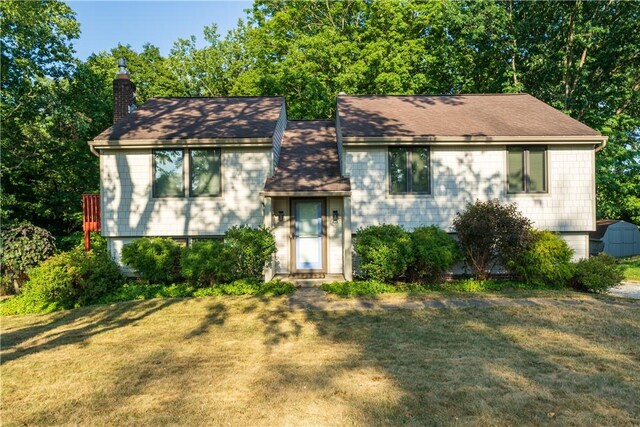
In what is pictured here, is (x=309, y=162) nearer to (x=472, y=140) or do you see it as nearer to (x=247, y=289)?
(x=247, y=289)

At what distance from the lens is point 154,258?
9.82 meters

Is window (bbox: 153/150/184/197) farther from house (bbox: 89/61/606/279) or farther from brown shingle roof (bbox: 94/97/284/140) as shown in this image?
brown shingle roof (bbox: 94/97/284/140)

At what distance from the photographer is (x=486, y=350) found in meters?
5.41

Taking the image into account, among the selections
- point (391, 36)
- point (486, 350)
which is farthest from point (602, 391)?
point (391, 36)

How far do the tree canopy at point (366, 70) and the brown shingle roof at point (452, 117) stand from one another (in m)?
5.81

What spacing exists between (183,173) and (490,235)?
29.5ft

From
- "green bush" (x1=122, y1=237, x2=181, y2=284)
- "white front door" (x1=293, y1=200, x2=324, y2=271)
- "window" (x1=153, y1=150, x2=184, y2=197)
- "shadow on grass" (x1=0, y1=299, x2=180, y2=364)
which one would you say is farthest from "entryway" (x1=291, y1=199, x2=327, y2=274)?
"shadow on grass" (x1=0, y1=299, x2=180, y2=364)

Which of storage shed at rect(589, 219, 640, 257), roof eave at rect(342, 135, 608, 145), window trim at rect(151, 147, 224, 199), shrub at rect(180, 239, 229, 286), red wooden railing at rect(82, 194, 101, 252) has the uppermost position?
roof eave at rect(342, 135, 608, 145)

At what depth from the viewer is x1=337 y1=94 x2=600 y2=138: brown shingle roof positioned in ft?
36.1

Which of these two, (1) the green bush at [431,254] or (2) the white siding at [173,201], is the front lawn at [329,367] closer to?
(1) the green bush at [431,254]

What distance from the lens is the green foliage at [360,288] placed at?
362 inches

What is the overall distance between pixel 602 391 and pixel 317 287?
267 inches

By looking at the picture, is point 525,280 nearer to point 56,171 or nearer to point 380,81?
point 380,81

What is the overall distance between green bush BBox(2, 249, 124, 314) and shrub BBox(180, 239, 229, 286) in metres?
2.21
